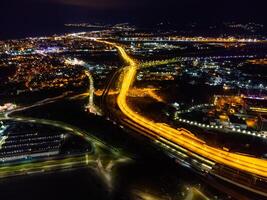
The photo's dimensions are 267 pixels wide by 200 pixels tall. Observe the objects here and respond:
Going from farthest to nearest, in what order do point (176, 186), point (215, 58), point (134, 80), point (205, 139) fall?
point (215, 58), point (134, 80), point (205, 139), point (176, 186)

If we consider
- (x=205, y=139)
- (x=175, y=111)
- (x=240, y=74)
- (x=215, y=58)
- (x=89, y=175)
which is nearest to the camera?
(x=89, y=175)

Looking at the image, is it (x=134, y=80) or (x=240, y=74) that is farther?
(x=240, y=74)

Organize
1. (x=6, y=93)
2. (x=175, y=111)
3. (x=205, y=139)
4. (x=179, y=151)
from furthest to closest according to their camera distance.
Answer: (x=6, y=93), (x=175, y=111), (x=205, y=139), (x=179, y=151)

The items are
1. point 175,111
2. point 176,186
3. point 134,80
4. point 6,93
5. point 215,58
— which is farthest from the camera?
point 215,58

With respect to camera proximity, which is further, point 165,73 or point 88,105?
point 165,73

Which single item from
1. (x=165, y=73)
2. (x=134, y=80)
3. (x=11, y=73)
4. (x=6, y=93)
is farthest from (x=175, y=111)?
(x=11, y=73)

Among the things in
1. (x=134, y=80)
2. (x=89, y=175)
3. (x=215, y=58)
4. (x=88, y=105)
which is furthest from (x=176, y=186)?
(x=215, y=58)

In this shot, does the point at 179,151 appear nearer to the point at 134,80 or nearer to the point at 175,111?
the point at 175,111

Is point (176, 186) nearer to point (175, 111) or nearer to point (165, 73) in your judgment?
point (175, 111)
